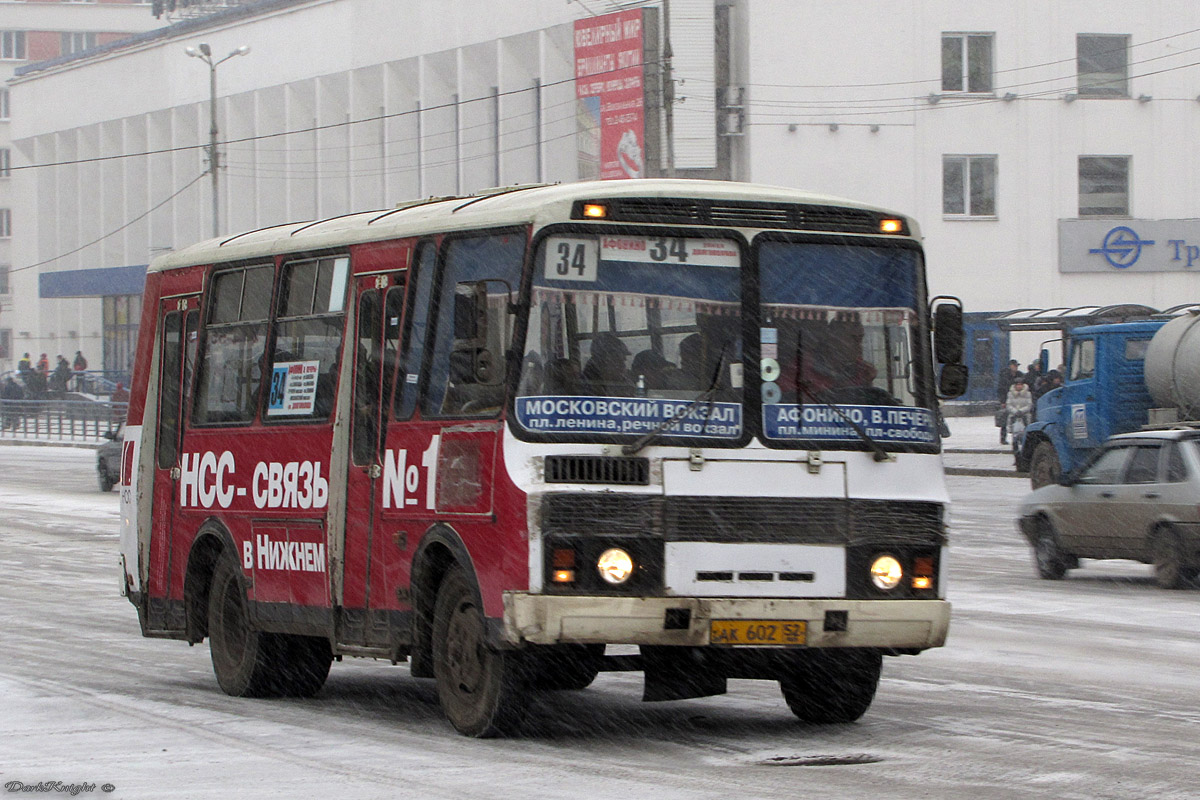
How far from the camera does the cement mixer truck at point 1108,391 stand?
2759 centimetres

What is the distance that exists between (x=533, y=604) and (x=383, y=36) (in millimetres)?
60301

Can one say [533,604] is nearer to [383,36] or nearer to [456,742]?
[456,742]

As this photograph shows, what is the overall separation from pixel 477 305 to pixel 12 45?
107m

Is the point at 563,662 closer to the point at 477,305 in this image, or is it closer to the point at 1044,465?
the point at 477,305

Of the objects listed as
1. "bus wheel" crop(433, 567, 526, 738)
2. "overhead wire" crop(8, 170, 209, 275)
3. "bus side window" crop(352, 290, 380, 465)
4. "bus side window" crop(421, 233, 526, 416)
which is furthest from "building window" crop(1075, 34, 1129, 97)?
"bus wheel" crop(433, 567, 526, 738)

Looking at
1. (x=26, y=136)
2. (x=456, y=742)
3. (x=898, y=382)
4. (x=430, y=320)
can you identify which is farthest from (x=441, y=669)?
(x=26, y=136)

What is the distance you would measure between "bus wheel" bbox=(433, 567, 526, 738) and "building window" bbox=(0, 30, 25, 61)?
10607 cm

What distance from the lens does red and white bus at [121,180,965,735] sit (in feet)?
30.0

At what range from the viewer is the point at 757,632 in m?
9.24

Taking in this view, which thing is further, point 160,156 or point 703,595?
point 160,156

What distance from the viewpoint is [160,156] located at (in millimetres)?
81438

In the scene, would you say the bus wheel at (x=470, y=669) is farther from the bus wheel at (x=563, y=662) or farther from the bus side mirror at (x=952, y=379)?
the bus side mirror at (x=952, y=379)

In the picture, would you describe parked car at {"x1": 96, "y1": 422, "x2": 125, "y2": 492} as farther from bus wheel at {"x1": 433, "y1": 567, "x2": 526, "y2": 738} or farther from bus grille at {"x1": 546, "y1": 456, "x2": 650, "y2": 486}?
bus grille at {"x1": 546, "y1": 456, "x2": 650, "y2": 486}

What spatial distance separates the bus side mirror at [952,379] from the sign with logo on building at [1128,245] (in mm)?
44608
